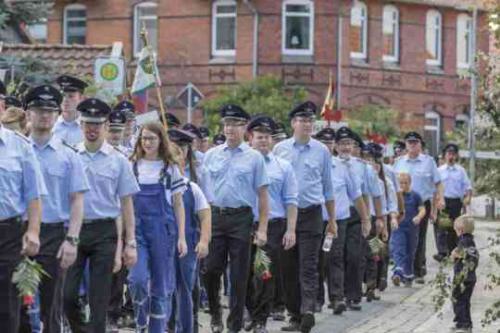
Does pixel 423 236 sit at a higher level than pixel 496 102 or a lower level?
lower

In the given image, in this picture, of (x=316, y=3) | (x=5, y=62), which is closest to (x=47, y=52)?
(x=5, y=62)

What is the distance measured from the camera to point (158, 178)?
1295cm

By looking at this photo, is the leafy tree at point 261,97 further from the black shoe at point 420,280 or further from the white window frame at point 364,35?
the black shoe at point 420,280

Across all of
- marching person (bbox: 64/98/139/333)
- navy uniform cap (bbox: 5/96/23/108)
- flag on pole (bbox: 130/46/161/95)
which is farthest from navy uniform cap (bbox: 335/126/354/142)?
marching person (bbox: 64/98/139/333)

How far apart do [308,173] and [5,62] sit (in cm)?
763

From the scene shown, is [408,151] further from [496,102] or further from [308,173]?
[496,102]

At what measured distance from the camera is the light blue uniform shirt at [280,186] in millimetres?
15500

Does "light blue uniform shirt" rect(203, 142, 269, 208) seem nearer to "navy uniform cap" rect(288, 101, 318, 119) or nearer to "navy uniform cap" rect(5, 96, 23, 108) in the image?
"navy uniform cap" rect(288, 101, 318, 119)

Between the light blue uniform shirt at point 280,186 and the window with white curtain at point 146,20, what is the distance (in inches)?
1459

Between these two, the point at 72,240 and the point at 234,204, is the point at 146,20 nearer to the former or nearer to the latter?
the point at 234,204

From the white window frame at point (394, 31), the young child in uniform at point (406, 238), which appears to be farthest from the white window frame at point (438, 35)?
the young child in uniform at point (406, 238)

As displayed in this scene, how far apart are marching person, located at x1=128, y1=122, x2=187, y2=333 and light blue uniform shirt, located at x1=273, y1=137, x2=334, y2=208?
10.3 ft

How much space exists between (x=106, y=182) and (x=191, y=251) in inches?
61.8

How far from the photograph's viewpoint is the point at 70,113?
48.2 feet
